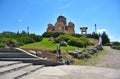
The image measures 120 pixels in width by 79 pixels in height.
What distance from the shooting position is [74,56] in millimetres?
17641

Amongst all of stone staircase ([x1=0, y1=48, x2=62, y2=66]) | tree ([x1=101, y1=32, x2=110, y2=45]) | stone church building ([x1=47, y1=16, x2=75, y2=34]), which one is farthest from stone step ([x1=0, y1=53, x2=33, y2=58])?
stone church building ([x1=47, y1=16, x2=75, y2=34])

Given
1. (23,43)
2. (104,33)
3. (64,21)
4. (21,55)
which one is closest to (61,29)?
(64,21)

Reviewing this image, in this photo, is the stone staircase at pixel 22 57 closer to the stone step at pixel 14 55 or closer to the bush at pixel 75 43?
the stone step at pixel 14 55

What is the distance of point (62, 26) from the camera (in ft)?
154

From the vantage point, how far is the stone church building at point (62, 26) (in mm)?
46750

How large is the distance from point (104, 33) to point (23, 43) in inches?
701

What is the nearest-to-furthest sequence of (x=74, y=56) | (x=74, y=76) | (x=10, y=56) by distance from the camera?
1. (x=74, y=76)
2. (x=10, y=56)
3. (x=74, y=56)

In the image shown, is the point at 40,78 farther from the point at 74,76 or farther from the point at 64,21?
the point at 64,21

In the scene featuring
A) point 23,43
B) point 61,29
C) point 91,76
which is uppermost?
point 61,29

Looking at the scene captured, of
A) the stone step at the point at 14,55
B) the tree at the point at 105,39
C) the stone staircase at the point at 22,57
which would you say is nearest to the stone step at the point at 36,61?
Answer: the stone staircase at the point at 22,57

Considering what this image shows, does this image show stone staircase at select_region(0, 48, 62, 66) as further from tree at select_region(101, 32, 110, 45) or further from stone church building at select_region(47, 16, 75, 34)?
stone church building at select_region(47, 16, 75, 34)

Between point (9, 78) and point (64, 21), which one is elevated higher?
point (64, 21)

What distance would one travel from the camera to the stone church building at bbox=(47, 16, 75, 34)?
153 feet

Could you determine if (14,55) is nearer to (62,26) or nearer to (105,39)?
(105,39)
